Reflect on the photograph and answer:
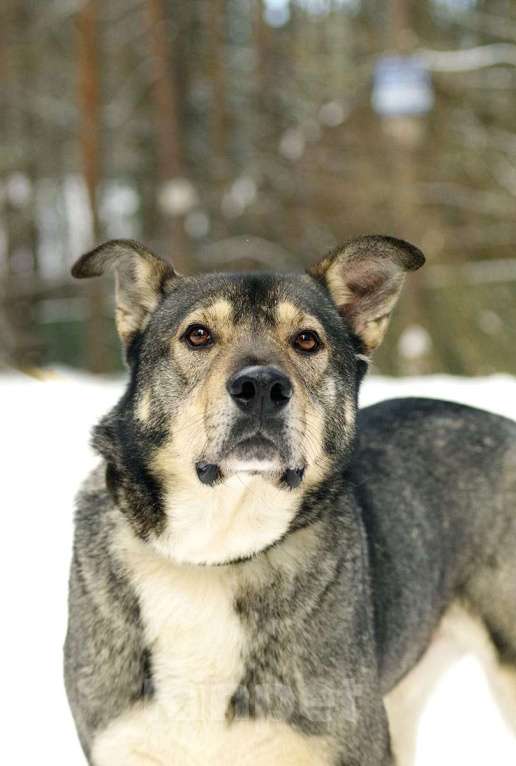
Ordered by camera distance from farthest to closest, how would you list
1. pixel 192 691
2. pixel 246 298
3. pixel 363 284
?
1. pixel 363 284
2. pixel 246 298
3. pixel 192 691

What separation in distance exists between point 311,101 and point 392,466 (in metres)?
14.6

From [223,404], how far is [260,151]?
1608 cm

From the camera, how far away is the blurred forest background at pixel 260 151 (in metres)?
12.8

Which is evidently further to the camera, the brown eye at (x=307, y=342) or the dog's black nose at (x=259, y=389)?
the brown eye at (x=307, y=342)

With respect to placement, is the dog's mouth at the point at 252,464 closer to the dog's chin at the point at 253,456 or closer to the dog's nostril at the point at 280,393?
the dog's chin at the point at 253,456

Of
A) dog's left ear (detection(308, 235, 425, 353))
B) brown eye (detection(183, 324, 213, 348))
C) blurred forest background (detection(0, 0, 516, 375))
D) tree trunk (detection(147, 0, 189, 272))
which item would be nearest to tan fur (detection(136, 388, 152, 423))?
brown eye (detection(183, 324, 213, 348))

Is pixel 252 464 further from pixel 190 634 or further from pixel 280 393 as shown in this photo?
pixel 190 634

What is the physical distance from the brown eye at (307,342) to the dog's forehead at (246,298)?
62mm

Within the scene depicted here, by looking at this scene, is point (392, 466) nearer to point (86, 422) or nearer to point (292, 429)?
point (292, 429)

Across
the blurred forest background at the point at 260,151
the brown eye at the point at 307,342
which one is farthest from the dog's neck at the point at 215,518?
the blurred forest background at the point at 260,151

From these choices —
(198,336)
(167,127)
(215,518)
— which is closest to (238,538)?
(215,518)

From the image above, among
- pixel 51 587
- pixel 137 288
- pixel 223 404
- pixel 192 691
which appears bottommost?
pixel 51 587

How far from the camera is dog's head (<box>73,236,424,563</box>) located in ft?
9.15

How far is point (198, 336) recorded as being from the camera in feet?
10.1
